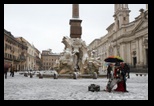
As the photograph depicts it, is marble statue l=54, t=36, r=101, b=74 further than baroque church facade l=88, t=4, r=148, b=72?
No

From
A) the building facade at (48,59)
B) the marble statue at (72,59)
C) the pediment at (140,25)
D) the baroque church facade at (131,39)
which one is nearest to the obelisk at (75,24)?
the marble statue at (72,59)

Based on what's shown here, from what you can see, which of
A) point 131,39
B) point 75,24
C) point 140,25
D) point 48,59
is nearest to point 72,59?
point 75,24

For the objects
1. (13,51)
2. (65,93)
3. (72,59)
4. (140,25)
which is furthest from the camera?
(13,51)

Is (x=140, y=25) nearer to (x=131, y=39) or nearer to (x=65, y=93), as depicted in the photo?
(x=131, y=39)

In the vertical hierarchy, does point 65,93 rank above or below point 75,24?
below

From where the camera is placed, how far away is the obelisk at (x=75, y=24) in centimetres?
2656

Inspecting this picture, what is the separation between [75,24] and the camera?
26.6m

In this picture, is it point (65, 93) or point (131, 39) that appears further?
point (131, 39)

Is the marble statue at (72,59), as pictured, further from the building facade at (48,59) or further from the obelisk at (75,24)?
the building facade at (48,59)

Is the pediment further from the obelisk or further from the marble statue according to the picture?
the marble statue

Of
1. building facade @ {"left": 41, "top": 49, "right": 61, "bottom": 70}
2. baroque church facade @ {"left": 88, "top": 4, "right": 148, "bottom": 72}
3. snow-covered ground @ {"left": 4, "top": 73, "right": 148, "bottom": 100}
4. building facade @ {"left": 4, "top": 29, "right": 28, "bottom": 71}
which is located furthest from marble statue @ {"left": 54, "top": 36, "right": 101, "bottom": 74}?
building facade @ {"left": 41, "top": 49, "right": 61, "bottom": 70}

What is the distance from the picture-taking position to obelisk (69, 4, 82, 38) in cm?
2656
